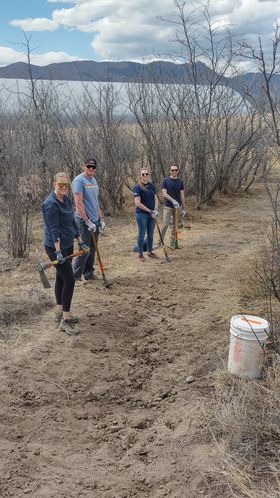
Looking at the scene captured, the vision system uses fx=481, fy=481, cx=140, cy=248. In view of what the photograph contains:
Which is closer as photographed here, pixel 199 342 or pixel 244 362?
pixel 244 362

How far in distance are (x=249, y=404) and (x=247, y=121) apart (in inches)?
489

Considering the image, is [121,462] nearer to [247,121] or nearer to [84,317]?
[84,317]

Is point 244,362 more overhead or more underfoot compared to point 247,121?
more underfoot

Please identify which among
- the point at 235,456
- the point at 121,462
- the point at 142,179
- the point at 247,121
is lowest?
the point at 121,462

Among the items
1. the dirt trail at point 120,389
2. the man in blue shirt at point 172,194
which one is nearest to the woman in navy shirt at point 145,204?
the man in blue shirt at point 172,194

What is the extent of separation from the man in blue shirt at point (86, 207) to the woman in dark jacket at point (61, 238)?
97 cm

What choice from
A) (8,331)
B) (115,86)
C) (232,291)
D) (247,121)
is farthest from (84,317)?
(247,121)

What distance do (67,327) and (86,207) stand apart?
1.91 meters

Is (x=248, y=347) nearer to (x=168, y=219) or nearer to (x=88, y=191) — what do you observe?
(x=88, y=191)

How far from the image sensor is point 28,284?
23.1ft

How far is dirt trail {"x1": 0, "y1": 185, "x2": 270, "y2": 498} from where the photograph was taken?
3244 millimetres

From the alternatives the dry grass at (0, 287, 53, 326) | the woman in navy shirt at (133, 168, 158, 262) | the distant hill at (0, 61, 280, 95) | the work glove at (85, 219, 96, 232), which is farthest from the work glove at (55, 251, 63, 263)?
the distant hill at (0, 61, 280, 95)

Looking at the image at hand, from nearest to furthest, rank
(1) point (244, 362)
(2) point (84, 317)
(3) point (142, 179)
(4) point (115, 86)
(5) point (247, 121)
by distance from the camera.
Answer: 1. (1) point (244, 362)
2. (2) point (84, 317)
3. (3) point (142, 179)
4. (4) point (115, 86)
5. (5) point (247, 121)

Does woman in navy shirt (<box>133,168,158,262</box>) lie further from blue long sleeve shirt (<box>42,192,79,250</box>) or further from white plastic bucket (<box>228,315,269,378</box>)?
white plastic bucket (<box>228,315,269,378</box>)
